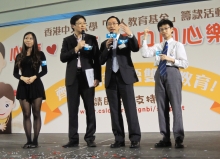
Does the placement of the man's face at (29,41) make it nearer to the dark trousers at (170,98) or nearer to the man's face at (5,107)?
the dark trousers at (170,98)

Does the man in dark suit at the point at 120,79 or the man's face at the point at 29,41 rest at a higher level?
the man's face at the point at 29,41

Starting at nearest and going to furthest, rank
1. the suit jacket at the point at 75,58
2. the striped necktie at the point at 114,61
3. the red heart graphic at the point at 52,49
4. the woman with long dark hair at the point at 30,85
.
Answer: the striped necktie at the point at 114,61 → the suit jacket at the point at 75,58 → the woman with long dark hair at the point at 30,85 → the red heart graphic at the point at 52,49

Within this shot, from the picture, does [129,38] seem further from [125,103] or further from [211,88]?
[211,88]

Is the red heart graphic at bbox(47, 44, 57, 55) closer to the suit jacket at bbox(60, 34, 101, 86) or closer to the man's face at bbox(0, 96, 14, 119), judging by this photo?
the man's face at bbox(0, 96, 14, 119)

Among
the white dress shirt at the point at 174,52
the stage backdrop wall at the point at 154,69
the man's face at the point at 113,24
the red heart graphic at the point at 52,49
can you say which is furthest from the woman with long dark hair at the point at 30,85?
the red heart graphic at the point at 52,49

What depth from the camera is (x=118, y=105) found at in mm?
2990

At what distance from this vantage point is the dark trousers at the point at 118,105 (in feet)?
9.53

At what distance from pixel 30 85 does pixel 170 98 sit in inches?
56.0

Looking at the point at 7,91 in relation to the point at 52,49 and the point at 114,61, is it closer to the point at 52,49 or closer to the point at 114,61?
the point at 52,49

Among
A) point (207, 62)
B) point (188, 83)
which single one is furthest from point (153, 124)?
point (207, 62)

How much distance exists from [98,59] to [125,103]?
531 mm

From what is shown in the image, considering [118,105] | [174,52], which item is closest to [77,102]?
[118,105]

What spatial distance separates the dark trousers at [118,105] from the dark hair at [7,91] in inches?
118

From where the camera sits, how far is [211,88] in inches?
171
